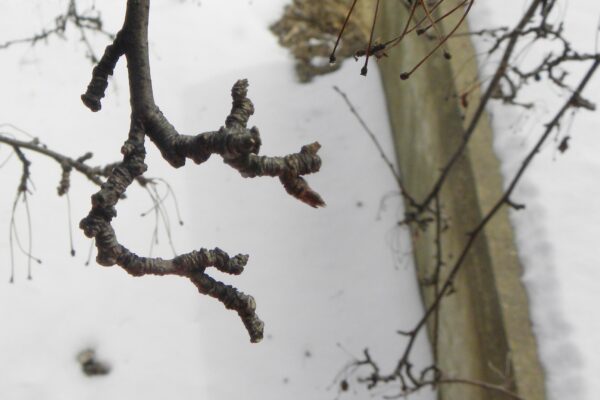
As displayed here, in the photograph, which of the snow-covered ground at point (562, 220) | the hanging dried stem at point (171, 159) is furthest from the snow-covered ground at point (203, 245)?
the hanging dried stem at point (171, 159)

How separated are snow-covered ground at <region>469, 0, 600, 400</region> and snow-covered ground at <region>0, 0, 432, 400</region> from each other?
0.75m

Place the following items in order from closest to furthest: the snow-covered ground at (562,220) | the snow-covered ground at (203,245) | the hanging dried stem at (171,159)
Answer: the hanging dried stem at (171,159) < the snow-covered ground at (562,220) < the snow-covered ground at (203,245)

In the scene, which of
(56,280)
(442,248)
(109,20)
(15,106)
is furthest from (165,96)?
(442,248)

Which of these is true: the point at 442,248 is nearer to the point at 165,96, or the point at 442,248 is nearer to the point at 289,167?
the point at 165,96

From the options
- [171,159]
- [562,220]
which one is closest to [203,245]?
[562,220]

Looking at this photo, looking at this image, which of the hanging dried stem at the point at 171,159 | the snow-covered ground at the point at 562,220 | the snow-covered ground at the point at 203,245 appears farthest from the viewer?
the snow-covered ground at the point at 203,245

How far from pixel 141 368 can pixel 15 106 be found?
4.52ft

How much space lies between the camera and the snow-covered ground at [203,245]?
262cm

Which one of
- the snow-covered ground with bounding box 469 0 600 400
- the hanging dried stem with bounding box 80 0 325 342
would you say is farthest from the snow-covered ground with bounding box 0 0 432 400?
the hanging dried stem with bounding box 80 0 325 342

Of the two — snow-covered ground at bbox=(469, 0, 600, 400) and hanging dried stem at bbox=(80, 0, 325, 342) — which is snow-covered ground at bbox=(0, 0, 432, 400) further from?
hanging dried stem at bbox=(80, 0, 325, 342)

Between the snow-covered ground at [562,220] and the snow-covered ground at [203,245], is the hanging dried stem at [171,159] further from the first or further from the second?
the snow-covered ground at [203,245]

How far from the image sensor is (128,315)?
109 inches

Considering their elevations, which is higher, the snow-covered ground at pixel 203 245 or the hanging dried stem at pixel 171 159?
the snow-covered ground at pixel 203 245

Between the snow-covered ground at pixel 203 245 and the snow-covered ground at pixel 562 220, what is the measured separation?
0.75 metres
